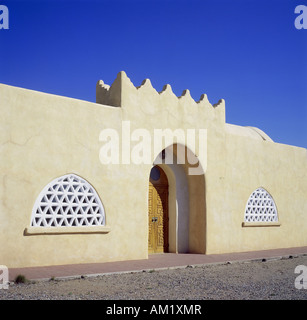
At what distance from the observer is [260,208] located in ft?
46.1

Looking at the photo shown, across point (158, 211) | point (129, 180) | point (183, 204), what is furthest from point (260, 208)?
point (129, 180)

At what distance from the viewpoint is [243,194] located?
1330cm

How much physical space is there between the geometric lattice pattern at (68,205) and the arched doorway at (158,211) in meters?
2.46

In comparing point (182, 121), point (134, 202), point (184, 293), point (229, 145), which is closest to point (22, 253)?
point (134, 202)

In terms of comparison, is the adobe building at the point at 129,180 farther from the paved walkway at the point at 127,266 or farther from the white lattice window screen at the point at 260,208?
the paved walkway at the point at 127,266

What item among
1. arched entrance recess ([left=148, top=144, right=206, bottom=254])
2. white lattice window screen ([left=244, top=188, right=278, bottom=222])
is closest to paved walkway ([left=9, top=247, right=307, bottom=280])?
arched entrance recess ([left=148, top=144, right=206, bottom=254])

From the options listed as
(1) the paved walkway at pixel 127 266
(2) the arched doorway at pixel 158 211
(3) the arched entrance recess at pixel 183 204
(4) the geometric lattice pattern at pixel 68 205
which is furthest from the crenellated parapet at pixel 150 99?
(1) the paved walkway at pixel 127 266

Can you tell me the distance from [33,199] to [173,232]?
4.95 metres

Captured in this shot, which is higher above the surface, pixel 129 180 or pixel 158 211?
pixel 129 180

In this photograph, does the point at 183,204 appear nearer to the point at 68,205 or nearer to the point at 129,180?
the point at 129,180

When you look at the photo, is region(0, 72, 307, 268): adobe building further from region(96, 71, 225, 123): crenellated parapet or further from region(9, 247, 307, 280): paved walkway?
region(9, 247, 307, 280): paved walkway

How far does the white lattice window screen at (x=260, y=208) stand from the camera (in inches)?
534

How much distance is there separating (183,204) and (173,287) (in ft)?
18.7
